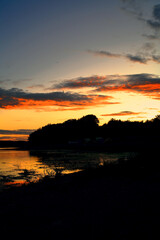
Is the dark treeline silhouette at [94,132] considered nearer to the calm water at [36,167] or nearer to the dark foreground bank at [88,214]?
the calm water at [36,167]

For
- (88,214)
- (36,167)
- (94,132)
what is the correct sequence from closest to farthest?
(88,214) → (36,167) → (94,132)

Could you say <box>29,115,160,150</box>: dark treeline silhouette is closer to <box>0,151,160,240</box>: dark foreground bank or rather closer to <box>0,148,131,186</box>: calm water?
<box>0,148,131,186</box>: calm water

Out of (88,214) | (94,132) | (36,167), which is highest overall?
(94,132)

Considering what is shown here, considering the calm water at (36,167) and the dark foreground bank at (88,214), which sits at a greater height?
the dark foreground bank at (88,214)

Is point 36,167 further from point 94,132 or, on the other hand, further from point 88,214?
point 94,132

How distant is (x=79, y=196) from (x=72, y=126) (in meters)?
173

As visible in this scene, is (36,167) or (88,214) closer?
(88,214)

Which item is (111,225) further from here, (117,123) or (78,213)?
(117,123)

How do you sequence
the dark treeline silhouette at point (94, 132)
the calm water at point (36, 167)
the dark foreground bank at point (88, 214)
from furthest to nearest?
1. the dark treeline silhouette at point (94, 132)
2. the calm water at point (36, 167)
3. the dark foreground bank at point (88, 214)

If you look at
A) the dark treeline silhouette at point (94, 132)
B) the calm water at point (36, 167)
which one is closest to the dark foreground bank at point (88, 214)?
the calm water at point (36, 167)

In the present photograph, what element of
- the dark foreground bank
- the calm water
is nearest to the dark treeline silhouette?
the calm water

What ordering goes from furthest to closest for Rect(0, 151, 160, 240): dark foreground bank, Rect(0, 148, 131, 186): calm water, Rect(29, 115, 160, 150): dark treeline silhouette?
Rect(29, 115, 160, 150): dark treeline silhouette, Rect(0, 148, 131, 186): calm water, Rect(0, 151, 160, 240): dark foreground bank

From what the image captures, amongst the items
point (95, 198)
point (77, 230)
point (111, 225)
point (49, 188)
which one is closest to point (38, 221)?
point (77, 230)

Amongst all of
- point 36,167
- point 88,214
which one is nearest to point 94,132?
point 36,167
